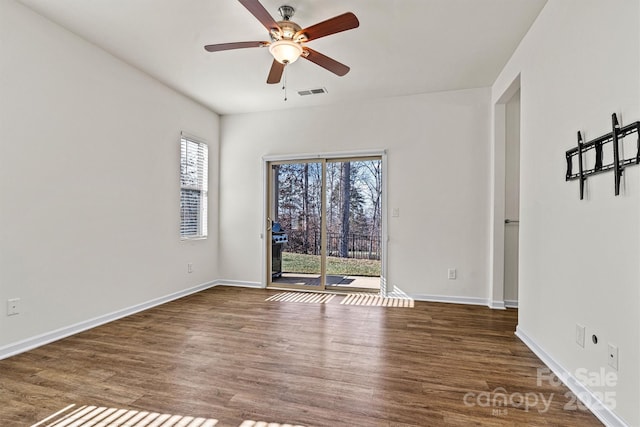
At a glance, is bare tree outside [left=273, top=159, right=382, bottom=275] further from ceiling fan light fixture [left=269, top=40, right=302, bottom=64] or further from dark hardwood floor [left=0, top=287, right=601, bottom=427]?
ceiling fan light fixture [left=269, top=40, right=302, bottom=64]

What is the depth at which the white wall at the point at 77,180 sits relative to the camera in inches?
102

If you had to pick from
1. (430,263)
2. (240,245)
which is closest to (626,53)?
(430,263)

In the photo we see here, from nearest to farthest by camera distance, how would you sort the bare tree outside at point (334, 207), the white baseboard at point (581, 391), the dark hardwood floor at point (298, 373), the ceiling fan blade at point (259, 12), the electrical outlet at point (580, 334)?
the white baseboard at point (581, 391)
the dark hardwood floor at point (298, 373)
the electrical outlet at point (580, 334)
the ceiling fan blade at point (259, 12)
the bare tree outside at point (334, 207)

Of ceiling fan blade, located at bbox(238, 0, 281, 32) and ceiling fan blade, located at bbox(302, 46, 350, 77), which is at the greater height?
ceiling fan blade, located at bbox(238, 0, 281, 32)

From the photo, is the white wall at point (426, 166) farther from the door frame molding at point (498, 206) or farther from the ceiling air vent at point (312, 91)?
the ceiling air vent at point (312, 91)

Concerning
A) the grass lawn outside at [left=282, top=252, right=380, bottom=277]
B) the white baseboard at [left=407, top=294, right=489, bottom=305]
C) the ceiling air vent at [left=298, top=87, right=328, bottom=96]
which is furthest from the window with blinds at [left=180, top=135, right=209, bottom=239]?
the white baseboard at [left=407, top=294, right=489, bottom=305]

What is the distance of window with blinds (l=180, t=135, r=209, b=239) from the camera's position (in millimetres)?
4574

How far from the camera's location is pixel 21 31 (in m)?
2.63

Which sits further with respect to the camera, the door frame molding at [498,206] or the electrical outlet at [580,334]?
the door frame molding at [498,206]

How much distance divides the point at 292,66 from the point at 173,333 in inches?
120

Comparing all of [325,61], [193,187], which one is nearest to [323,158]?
[193,187]

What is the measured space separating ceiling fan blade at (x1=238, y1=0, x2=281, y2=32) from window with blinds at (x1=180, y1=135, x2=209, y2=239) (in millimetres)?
2659

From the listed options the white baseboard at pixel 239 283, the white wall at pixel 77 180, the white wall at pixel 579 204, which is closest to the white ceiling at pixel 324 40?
the white wall at pixel 77 180

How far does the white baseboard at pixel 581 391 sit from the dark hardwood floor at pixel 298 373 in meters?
0.05
